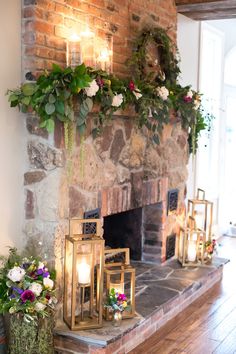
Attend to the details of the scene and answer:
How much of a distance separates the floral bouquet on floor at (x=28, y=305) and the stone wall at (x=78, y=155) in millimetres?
266

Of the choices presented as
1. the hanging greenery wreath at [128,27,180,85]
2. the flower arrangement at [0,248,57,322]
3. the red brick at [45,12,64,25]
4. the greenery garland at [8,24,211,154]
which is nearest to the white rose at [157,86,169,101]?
the greenery garland at [8,24,211,154]

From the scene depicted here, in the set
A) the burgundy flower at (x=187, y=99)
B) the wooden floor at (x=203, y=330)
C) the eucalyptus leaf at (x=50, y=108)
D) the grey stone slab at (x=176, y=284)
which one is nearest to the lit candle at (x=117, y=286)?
the wooden floor at (x=203, y=330)

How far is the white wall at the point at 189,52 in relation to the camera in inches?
209

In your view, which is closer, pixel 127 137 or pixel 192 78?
pixel 127 137

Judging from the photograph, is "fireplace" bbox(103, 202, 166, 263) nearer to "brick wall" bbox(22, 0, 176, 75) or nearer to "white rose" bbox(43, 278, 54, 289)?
"brick wall" bbox(22, 0, 176, 75)

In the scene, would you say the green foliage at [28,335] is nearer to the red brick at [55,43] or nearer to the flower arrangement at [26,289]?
the flower arrangement at [26,289]

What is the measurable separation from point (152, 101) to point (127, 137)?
0.34 m

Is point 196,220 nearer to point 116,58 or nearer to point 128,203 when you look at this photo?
point 128,203

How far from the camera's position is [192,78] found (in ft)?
18.5

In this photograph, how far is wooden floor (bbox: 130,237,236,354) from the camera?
11.5ft

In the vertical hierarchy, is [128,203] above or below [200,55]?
below

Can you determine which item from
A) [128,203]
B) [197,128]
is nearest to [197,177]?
[197,128]

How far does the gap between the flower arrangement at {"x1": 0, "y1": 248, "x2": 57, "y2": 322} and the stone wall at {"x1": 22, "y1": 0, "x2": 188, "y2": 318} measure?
0.79ft

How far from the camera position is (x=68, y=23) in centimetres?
331
